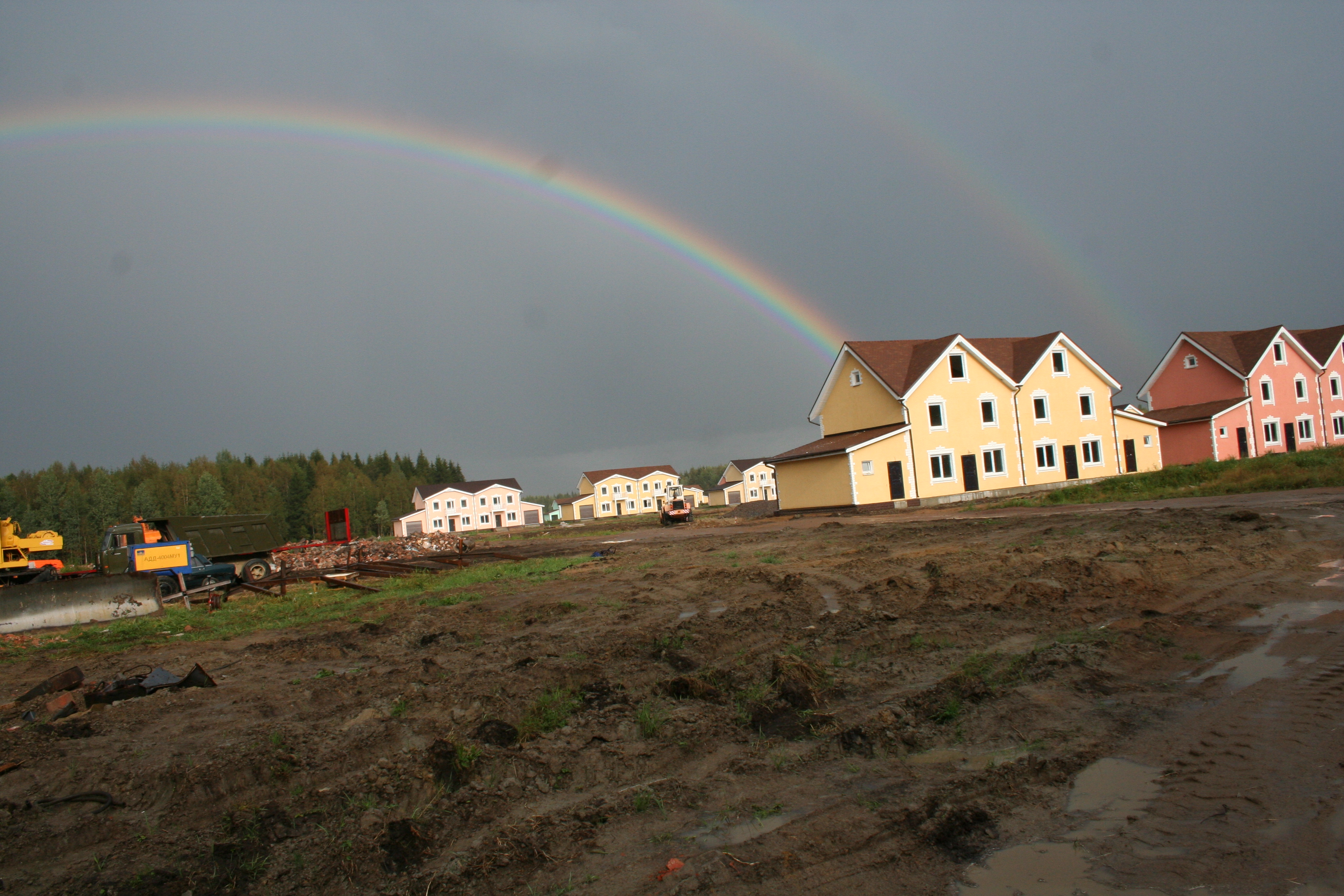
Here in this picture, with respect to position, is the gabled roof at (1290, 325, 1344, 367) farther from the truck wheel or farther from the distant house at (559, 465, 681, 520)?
the distant house at (559, 465, 681, 520)

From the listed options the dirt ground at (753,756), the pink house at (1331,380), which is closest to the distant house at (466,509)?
the pink house at (1331,380)

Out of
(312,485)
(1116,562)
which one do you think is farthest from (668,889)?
(312,485)

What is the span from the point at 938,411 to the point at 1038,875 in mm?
38480

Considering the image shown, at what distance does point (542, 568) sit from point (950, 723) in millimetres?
17544

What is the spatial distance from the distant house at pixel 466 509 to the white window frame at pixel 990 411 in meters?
73.7

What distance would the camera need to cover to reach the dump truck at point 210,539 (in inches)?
945

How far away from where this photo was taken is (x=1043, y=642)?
28.0ft

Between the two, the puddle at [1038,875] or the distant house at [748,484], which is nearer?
the puddle at [1038,875]

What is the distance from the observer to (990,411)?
1649 inches

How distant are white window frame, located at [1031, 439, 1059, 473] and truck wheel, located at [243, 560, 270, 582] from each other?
123 feet

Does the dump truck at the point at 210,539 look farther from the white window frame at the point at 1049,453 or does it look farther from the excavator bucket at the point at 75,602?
the white window frame at the point at 1049,453

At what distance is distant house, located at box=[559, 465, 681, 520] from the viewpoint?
120 meters

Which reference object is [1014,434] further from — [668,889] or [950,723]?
[668,889]

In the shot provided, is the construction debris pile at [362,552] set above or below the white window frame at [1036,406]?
below
